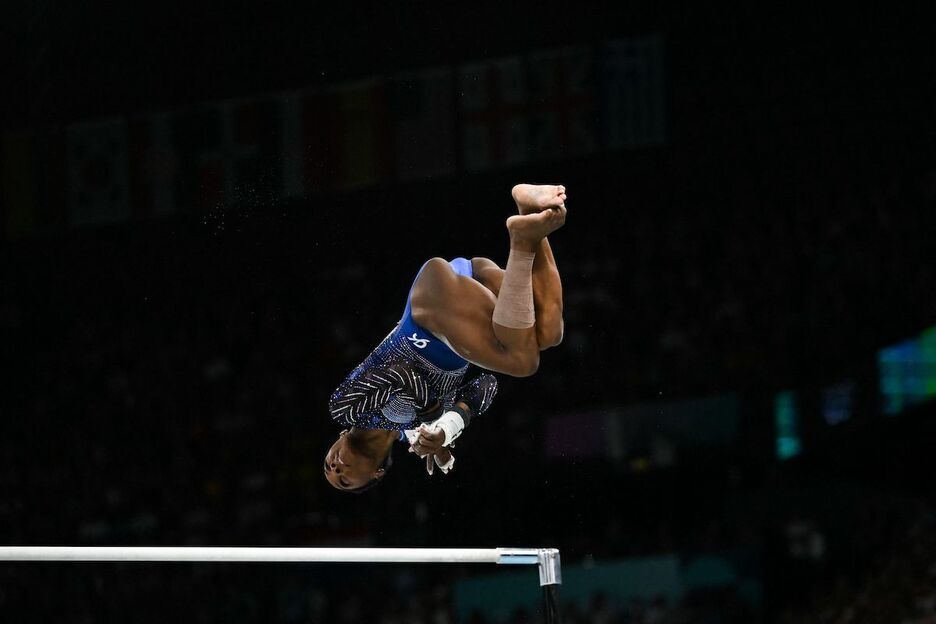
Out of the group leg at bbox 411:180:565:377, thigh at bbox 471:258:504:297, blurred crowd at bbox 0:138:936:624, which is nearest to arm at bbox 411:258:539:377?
leg at bbox 411:180:565:377

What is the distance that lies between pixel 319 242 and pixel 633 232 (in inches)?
133

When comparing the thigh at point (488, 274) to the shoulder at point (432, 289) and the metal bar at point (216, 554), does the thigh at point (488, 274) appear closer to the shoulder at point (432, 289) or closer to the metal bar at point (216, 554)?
the shoulder at point (432, 289)

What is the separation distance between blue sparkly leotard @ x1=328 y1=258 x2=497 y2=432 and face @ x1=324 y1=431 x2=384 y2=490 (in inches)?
5.8

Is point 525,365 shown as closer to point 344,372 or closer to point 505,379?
point 505,379

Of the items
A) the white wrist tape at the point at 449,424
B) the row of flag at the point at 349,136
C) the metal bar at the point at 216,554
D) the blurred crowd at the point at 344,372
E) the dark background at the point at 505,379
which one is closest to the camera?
the metal bar at the point at 216,554

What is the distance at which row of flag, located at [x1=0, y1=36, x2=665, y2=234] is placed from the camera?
401 inches

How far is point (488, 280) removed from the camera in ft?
19.0

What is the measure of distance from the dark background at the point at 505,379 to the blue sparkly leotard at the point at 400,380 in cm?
369

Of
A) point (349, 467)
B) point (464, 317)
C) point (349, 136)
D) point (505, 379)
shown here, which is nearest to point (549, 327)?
point (464, 317)

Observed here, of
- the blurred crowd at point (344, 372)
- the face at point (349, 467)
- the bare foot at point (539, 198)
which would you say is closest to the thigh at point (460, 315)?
the bare foot at point (539, 198)

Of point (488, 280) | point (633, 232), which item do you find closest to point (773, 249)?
point (633, 232)

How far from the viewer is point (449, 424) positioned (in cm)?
552

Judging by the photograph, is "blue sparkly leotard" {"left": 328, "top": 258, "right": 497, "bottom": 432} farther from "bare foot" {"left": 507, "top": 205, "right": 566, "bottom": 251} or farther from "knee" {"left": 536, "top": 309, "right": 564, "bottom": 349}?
"bare foot" {"left": 507, "top": 205, "right": 566, "bottom": 251}

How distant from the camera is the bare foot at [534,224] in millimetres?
4977
